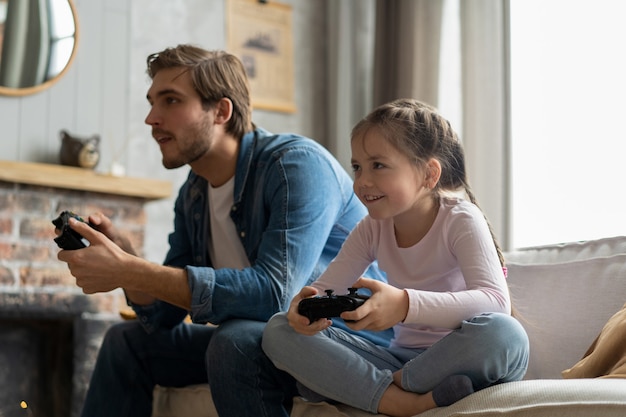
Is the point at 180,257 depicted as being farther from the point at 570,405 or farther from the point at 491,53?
the point at 491,53

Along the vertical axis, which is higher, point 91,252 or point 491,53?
point 491,53

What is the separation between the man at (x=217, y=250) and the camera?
5.45ft

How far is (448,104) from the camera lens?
11.7 feet

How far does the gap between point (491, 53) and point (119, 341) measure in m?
2.06

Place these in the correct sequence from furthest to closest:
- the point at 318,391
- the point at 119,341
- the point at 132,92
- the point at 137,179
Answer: the point at 132,92
the point at 137,179
the point at 119,341
the point at 318,391

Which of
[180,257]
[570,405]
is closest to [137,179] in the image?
[180,257]

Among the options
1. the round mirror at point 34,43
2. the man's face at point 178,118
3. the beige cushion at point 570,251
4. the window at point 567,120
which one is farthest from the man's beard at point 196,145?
the window at point 567,120

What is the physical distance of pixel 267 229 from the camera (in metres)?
1.83

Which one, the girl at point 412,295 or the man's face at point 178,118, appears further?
the man's face at point 178,118

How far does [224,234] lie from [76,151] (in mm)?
1377

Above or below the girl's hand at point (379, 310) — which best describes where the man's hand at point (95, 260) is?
above

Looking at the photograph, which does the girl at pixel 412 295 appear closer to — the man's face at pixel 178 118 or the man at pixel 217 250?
the man at pixel 217 250

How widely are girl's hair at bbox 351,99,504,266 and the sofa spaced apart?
28 cm

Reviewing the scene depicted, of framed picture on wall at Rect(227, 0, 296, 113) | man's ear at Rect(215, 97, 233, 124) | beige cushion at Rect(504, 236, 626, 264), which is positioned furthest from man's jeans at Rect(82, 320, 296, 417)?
framed picture on wall at Rect(227, 0, 296, 113)
